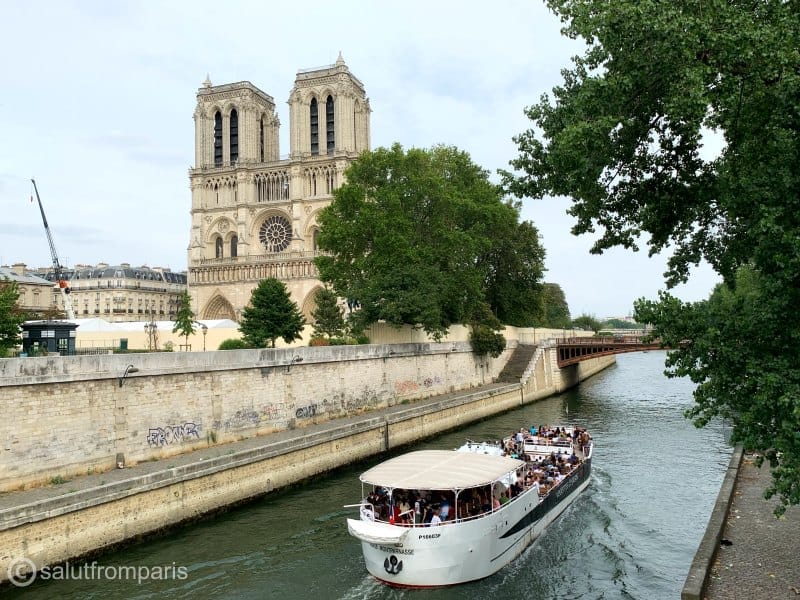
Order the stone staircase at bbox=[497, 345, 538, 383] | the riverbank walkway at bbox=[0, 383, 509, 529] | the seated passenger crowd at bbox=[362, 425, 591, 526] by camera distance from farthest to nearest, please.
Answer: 1. the stone staircase at bbox=[497, 345, 538, 383]
2. the seated passenger crowd at bbox=[362, 425, 591, 526]
3. the riverbank walkway at bbox=[0, 383, 509, 529]

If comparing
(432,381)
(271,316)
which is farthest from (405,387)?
(271,316)

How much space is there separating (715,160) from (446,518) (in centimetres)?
968

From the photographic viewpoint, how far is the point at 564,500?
2031 centimetres

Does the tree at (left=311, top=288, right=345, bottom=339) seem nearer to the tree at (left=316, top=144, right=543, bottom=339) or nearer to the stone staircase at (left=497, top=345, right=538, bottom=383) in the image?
the tree at (left=316, top=144, right=543, bottom=339)

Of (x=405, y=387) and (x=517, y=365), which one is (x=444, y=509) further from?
(x=517, y=365)

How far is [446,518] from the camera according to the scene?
1498 centimetres

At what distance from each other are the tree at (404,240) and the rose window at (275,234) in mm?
35731

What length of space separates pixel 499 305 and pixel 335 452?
34369 millimetres

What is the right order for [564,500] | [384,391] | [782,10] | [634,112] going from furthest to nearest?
[384,391], [564,500], [634,112], [782,10]

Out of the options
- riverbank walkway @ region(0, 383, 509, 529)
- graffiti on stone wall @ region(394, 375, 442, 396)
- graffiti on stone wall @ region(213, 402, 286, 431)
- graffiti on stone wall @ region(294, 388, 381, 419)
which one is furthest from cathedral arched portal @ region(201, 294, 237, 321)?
riverbank walkway @ region(0, 383, 509, 529)

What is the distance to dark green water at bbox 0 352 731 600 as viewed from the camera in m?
14.3

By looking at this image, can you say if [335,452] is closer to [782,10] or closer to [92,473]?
[92,473]

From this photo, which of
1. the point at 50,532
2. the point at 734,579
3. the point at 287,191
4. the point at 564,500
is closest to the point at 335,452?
the point at 564,500

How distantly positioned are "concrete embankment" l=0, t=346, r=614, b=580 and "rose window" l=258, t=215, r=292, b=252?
5076cm
